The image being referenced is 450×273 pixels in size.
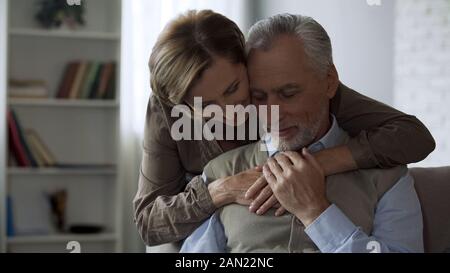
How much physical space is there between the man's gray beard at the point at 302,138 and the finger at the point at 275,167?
3 centimetres

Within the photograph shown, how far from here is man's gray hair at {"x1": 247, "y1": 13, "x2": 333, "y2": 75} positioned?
1.35m

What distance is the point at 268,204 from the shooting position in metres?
1.34

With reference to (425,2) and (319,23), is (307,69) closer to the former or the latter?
(319,23)

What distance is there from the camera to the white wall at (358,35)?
1.37 m

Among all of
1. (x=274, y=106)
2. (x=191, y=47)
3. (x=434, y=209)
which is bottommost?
(x=434, y=209)

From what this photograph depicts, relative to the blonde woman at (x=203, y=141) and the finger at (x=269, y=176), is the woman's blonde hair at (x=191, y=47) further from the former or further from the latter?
the finger at (x=269, y=176)

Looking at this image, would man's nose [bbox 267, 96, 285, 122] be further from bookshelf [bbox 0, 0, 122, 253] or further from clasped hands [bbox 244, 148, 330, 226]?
bookshelf [bbox 0, 0, 122, 253]

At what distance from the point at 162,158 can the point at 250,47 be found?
0.27 m

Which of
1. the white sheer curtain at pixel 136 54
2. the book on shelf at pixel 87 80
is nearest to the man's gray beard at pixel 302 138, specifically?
the white sheer curtain at pixel 136 54

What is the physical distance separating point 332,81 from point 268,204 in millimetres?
260

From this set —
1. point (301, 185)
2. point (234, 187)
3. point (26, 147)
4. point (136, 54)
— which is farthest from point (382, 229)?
point (26, 147)

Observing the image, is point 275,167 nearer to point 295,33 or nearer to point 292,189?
point 292,189

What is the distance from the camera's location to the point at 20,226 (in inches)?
54.2
